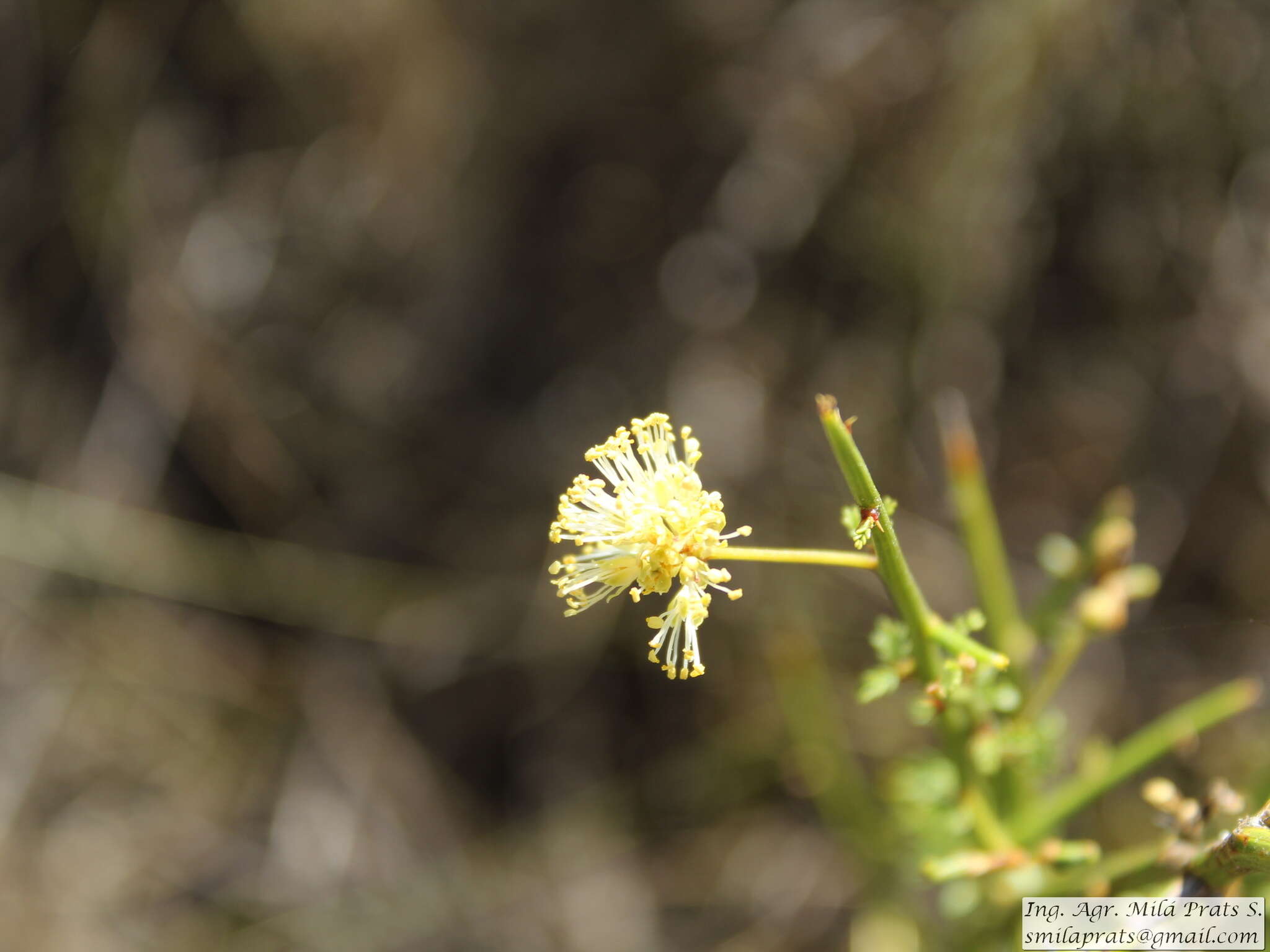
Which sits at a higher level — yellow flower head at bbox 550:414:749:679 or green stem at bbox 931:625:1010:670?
yellow flower head at bbox 550:414:749:679

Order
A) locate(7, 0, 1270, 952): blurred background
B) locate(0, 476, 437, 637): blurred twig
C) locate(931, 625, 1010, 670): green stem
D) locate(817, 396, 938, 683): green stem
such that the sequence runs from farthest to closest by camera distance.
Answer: locate(0, 476, 437, 637): blurred twig → locate(7, 0, 1270, 952): blurred background → locate(931, 625, 1010, 670): green stem → locate(817, 396, 938, 683): green stem

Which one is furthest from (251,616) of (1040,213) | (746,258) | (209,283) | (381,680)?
(1040,213)

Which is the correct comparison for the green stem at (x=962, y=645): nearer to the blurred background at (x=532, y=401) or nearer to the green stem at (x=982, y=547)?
the green stem at (x=982, y=547)

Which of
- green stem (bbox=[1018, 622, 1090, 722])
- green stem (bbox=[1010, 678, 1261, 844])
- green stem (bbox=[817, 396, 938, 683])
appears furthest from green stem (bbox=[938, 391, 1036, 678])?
green stem (bbox=[817, 396, 938, 683])

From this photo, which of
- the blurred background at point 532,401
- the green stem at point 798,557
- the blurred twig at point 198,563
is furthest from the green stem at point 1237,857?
the blurred twig at point 198,563

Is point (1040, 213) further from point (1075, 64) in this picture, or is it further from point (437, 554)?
point (437, 554)

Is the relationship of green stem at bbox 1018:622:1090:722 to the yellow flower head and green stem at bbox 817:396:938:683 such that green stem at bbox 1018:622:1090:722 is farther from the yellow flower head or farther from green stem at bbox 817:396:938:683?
the yellow flower head
